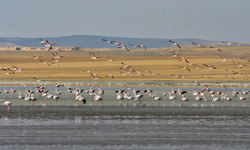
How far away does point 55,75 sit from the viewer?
74.8 metres

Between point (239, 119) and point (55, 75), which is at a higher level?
point (55, 75)

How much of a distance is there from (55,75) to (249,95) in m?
38.3

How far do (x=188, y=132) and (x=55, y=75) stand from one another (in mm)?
52092

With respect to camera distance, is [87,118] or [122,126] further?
[87,118]

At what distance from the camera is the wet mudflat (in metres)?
22.4

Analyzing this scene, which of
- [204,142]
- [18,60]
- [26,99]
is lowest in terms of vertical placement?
[204,142]

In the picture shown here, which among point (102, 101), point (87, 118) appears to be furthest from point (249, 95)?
point (87, 118)

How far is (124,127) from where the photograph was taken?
88.3 feet

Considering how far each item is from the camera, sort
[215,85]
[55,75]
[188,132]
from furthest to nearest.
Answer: [55,75] < [215,85] < [188,132]

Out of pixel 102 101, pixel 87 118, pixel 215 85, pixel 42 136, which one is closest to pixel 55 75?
pixel 215 85

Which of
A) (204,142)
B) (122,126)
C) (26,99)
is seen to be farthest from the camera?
(26,99)

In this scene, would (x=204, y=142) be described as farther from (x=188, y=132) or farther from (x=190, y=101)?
(x=190, y=101)

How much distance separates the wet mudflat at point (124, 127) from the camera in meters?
22.4

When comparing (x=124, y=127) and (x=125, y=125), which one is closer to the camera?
(x=124, y=127)
